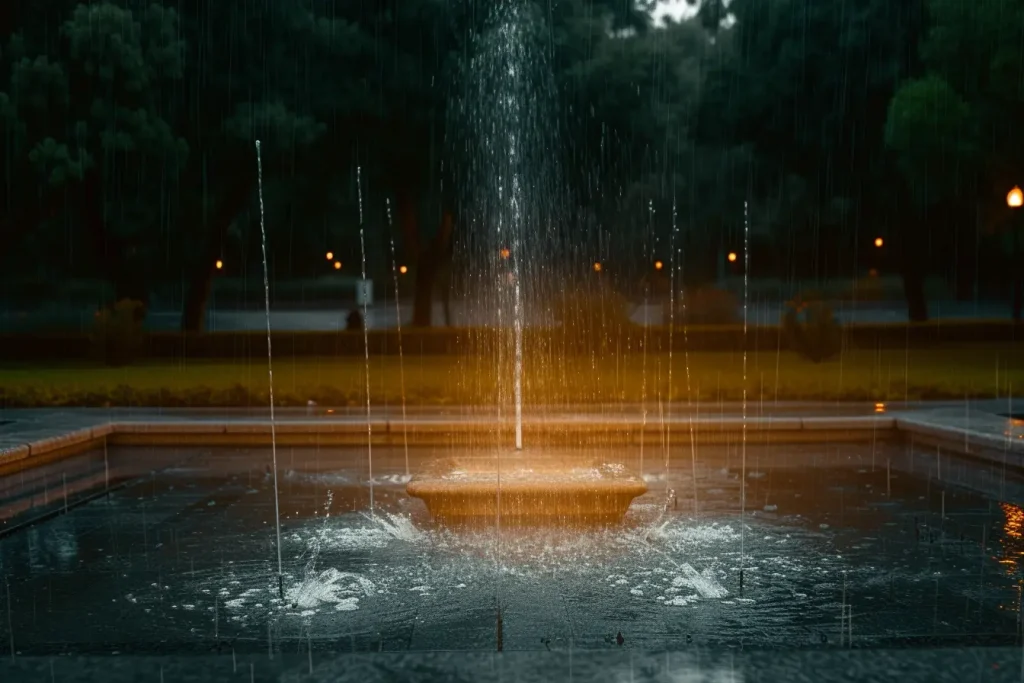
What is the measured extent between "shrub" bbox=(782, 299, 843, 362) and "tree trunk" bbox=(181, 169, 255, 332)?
47.5 feet

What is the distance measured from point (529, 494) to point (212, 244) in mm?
25114

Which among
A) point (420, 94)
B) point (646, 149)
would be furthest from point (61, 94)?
point (646, 149)

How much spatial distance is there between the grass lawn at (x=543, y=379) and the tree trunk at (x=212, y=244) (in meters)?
4.49

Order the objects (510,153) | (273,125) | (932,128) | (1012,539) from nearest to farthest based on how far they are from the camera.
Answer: (1012,539)
(510,153)
(932,128)
(273,125)

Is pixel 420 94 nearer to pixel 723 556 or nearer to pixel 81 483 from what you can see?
pixel 81 483

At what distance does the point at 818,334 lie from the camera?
24703 mm

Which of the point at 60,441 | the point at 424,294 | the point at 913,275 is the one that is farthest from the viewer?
the point at 913,275

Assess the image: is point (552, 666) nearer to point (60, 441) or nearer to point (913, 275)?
point (60, 441)

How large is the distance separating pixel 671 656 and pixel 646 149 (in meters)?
27.8

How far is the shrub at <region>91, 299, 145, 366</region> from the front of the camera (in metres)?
26.5

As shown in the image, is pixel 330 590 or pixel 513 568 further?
pixel 513 568

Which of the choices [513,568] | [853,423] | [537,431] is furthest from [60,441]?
[853,423]

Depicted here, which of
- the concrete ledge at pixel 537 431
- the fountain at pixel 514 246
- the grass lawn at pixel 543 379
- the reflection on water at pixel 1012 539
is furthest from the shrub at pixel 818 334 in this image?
the reflection on water at pixel 1012 539

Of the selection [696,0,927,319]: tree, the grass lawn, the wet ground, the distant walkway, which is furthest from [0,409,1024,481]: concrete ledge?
the distant walkway
